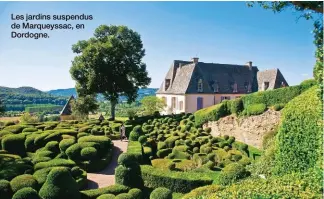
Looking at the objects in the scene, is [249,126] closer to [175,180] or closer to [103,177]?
[175,180]

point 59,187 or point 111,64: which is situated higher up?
point 111,64

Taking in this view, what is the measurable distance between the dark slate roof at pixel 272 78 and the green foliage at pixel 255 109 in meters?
18.6

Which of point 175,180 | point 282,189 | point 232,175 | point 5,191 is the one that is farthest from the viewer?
point 175,180

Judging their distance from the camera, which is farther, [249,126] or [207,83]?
[207,83]

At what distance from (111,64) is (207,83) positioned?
13146mm

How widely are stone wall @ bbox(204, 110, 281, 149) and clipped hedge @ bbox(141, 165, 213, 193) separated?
9860 mm

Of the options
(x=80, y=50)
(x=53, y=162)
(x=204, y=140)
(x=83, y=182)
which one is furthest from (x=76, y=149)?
(x=80, y=50)

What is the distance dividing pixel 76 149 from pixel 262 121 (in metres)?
14.0

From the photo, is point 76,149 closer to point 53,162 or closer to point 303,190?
point 53,162

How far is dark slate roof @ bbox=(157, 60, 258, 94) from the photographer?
3803cm

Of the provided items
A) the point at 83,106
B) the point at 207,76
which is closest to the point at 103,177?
the point at 83,106

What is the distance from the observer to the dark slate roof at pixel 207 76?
3803 cm

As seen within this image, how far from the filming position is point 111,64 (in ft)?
115

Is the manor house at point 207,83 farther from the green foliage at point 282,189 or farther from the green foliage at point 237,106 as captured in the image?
the green foliage at point 282,189
